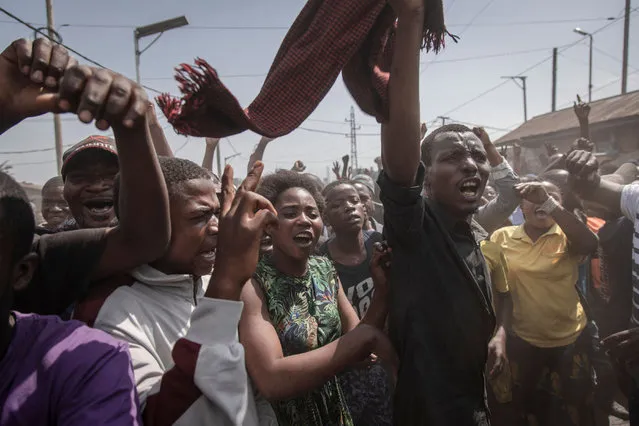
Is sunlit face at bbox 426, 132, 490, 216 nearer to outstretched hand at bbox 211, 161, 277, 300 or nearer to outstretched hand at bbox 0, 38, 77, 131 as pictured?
outstretched hand at bbox 211, 161, 277, 300

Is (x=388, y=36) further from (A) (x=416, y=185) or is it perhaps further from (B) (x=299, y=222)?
(B) (x=299, y=222)

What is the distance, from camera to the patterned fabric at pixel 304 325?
1700mm

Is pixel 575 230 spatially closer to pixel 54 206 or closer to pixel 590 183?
pixel 590 183

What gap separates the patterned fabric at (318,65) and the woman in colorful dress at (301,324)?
38 cm

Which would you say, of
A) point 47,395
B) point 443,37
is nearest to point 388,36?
point 443,37

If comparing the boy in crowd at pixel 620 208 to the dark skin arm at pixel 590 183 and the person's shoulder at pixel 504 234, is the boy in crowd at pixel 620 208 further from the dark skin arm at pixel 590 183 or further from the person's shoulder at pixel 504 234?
the person's shoulder at pixel 504 234

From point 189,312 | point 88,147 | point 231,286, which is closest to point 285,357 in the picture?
point 189,312

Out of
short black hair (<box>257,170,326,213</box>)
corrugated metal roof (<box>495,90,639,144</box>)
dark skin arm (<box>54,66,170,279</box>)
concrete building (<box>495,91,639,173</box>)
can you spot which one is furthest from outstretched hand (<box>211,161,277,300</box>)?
corrugated metal roof (<box>495,90,639,144</box>)

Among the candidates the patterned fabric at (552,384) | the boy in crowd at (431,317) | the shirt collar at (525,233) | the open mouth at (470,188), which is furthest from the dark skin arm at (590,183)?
the boy in crowd at (431,317)

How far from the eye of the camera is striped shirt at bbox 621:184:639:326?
293cm

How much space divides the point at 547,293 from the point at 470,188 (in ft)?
6.42

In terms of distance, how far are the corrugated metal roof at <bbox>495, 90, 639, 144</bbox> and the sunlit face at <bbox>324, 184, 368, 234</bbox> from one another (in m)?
19.1

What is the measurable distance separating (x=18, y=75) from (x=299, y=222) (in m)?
1.20

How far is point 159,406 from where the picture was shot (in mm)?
1126
